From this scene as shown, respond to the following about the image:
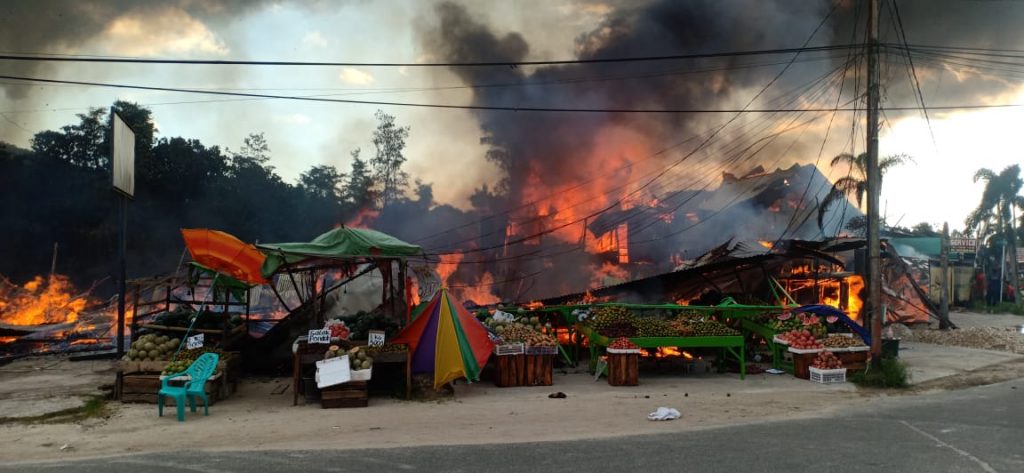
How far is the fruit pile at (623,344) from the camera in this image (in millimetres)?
11430

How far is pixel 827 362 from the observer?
1177 cm

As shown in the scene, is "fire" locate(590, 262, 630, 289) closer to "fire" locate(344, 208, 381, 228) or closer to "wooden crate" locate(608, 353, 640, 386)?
"fire" locate(344, 208, 381, 228)

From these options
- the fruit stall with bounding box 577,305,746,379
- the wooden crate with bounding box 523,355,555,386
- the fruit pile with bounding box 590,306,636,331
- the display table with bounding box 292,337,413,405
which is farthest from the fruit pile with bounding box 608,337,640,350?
the display table with bounding box 292,337,413,405

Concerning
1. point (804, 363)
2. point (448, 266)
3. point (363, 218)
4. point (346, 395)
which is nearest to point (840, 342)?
point (804, 363)

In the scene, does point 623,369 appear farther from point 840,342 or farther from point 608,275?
point 608,275

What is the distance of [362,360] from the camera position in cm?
956

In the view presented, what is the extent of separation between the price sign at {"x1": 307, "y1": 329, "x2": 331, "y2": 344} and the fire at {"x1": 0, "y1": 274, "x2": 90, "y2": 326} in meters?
15.8

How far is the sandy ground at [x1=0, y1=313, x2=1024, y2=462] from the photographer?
7.19 meters

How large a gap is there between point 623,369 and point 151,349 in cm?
840

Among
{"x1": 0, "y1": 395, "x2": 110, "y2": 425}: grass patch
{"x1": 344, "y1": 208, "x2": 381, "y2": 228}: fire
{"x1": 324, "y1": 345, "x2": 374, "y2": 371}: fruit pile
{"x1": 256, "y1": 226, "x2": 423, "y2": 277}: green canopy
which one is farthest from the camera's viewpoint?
{"x1": 344, "y1": 208, "x2": 381, "y2": 228}: fire

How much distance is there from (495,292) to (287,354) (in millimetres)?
19448

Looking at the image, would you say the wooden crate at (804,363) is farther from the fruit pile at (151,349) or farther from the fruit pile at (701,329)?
the fruit pile at (151,349)

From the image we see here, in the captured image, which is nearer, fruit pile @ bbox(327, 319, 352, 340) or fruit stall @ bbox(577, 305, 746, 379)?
fruit pile @ bbox(327, 319, 352, 340)

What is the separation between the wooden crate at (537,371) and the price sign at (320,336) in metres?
3.78
